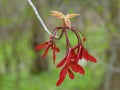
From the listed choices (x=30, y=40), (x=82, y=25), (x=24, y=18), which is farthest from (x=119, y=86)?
(x=30, y=40)

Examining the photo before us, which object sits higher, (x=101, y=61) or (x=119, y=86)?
(x=101, y=61)

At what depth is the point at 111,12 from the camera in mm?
6141

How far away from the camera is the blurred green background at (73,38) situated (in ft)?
18.2

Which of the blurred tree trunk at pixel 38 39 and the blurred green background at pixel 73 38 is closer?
the blurred green background at pixel 73 38

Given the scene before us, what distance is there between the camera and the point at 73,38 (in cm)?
719

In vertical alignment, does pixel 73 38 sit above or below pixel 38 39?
below

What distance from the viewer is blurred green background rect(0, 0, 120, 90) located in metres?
5.54

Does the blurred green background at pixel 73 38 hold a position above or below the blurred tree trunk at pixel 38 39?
below

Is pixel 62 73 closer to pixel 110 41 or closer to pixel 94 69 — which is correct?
pixel 110 41

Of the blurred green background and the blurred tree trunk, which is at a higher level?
the blurred tree trunk

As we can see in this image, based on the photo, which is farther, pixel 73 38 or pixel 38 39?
pixel 38 39

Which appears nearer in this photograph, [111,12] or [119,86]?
[111,12]

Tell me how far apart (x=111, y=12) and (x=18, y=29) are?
153 centimetres

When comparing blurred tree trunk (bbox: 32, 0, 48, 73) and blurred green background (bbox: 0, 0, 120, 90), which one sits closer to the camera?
blurred green background (bbox: 0, 0, 120, 90)
